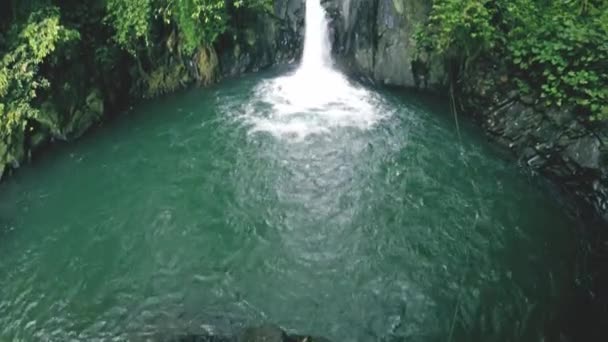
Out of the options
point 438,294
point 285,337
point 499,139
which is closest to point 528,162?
point 499,139

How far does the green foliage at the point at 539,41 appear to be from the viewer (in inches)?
315

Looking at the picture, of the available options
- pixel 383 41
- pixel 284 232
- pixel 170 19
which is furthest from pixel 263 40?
pixel 284 232

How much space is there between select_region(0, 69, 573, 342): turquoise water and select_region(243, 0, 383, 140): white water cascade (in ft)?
0.38

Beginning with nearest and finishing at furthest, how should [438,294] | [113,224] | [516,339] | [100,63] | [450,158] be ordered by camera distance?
[516,339]
[438,294]
[113,224]
[450,158]
[100,63]

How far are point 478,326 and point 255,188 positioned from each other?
4326 millimetres

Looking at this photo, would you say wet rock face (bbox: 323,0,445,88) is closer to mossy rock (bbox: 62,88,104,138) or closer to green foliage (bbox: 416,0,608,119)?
green foliage (bbox: 416,0,608,119)

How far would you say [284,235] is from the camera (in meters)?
7.08

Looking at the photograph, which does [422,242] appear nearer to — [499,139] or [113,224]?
[499,139]

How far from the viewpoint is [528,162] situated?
28.4ft

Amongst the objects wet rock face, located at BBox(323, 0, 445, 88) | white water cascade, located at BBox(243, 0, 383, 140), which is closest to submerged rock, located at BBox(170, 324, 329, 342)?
white water cascade, located at BBox(243, 0, 383, 140)

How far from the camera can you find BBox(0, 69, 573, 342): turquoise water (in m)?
5.75

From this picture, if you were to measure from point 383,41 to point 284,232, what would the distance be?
6.76 metres

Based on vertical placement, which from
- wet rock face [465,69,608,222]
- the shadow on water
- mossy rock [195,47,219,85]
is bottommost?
the shadow on water

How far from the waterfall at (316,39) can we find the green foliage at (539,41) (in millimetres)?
3160
